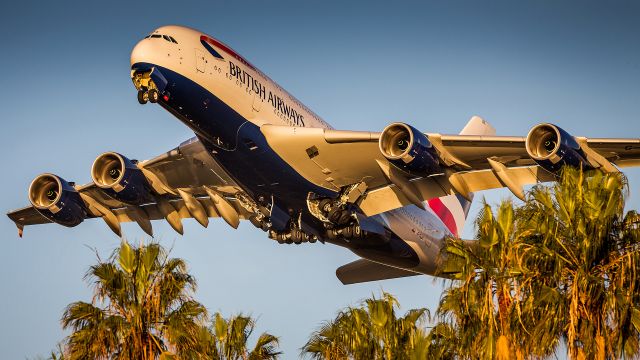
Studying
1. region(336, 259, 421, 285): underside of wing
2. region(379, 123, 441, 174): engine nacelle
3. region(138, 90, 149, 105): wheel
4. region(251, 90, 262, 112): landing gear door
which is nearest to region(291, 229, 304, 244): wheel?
region(336, 259, 421, 285): underside of wing

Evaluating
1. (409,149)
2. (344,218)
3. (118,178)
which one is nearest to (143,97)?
(118,178)

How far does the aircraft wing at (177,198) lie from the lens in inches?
1372

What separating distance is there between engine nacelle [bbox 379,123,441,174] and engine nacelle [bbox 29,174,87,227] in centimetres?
1411

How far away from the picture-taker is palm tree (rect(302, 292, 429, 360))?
23656 millimetres

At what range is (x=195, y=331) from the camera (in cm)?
1989

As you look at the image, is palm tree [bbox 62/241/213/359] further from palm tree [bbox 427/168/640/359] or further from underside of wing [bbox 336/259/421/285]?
underside of wing [bbox 336/259/421/285]

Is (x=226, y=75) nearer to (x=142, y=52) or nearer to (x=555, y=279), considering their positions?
(x=142, y=52)

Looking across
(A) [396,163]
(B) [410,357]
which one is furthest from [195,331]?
(A) [396,163]

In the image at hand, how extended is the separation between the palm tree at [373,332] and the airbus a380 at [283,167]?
579cm

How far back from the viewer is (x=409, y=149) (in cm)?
2809

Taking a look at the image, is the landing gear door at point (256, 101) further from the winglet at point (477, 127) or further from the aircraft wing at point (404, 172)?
the winglet at point (477, 127)

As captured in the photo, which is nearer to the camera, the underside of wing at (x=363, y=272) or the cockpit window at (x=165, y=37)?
the cockpit window at (x=165, y=37)

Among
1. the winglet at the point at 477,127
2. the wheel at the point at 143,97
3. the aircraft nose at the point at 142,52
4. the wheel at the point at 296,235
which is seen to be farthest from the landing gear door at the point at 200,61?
the winglet at the point at 477,127

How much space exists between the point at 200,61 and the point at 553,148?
11.5m
